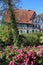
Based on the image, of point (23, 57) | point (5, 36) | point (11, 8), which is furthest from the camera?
point (5, 36)

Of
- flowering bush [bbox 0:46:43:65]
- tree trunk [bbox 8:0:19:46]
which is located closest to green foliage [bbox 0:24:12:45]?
tree trunk [bbox 8:0:19:46]

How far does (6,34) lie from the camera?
3234 centimetres

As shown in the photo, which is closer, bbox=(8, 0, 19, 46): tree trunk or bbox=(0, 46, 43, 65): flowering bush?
bbox=(0, 46, 43, 65): flowering bush

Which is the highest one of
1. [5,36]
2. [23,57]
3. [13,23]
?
[23,57]

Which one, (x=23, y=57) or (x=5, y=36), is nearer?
(x=23, y=57)

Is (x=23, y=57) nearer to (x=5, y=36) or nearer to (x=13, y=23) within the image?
(x=13, y=23)

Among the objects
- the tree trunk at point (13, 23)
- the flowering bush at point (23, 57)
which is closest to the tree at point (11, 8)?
the tree trunk at point (13, 23)

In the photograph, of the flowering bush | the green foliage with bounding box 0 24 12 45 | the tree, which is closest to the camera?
the flowering bush

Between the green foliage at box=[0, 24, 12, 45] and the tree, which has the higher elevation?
the tree

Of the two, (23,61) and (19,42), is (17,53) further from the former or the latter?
(19,42)

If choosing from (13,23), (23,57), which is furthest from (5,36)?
(23,57)

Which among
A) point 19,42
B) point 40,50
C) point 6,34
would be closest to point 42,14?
point 6,34

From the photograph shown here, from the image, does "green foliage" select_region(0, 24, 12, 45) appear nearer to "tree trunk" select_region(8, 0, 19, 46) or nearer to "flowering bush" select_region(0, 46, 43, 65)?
"tree trunk" select_region(8, 0, 19, 46)

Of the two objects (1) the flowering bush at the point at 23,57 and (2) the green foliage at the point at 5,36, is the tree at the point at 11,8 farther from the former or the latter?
(1) the flowering bush at the point at 23,57
